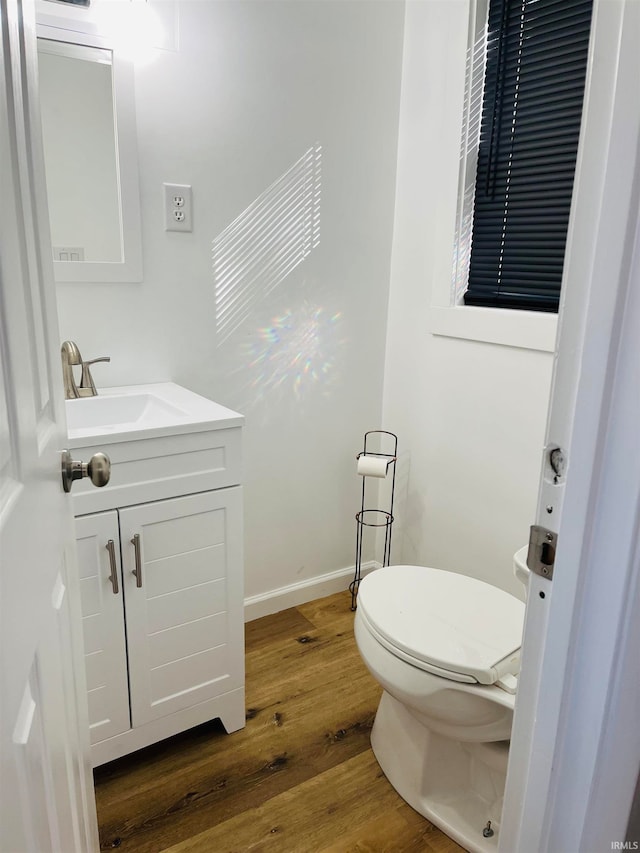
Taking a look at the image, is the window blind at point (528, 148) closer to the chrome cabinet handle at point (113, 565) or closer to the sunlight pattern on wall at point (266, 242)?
the sunlight pattern on wall at point (266, 242)

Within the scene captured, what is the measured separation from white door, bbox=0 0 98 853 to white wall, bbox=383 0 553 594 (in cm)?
132

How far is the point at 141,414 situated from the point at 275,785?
1.00 metres

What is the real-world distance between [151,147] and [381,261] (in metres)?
0.87

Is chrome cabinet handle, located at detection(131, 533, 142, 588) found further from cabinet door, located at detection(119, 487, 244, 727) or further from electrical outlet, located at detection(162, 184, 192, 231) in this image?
electrical outlet, located at detection(162, 184, 192, 231)

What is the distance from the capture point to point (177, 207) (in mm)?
1774

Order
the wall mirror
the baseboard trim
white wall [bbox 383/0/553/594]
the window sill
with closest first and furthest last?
the wall mirror < the window sill < white wall [bbox 383/0/553/594] < the baseboard trim

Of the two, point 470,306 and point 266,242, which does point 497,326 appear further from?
point 266,242

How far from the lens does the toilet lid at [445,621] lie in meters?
1.29

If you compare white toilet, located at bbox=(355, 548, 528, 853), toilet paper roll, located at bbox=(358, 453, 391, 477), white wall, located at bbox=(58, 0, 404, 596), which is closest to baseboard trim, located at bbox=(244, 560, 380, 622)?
white wall, located at bbox=(58, 0, 404, 596)

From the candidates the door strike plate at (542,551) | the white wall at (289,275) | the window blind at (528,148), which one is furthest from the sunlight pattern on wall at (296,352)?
the door strike plate at (542,551)

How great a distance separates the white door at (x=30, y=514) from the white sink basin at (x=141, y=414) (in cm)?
45

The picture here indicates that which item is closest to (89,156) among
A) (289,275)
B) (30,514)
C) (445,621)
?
(289,275)

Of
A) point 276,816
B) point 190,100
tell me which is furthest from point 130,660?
point 190,100

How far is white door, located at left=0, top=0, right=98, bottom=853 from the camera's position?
1.83ft
